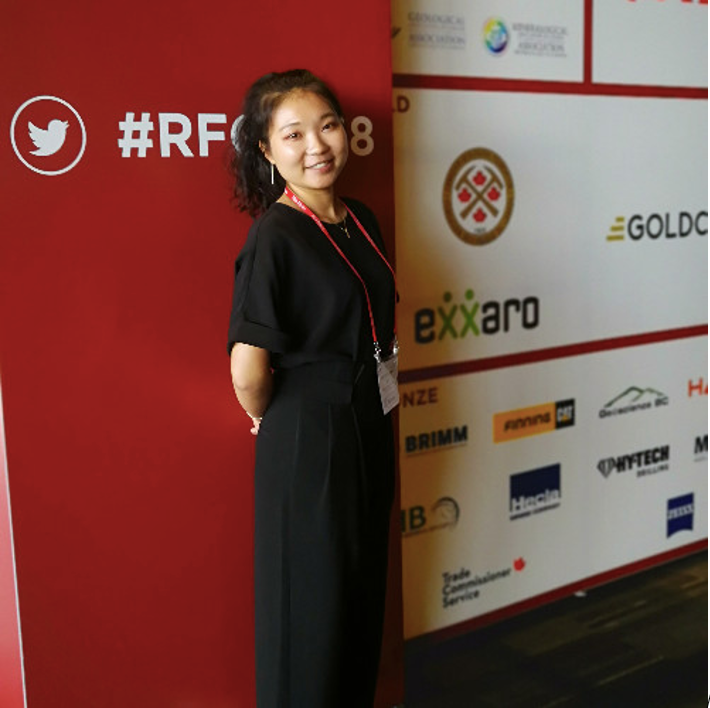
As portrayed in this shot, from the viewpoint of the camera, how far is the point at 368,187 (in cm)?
217

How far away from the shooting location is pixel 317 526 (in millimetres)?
1867

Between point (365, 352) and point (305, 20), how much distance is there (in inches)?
29.3

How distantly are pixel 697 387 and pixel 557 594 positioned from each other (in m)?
0.93

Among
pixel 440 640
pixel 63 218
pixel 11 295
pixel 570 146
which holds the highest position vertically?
pixel 570 146

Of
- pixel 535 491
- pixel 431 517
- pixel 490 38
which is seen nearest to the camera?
pixel 490 38

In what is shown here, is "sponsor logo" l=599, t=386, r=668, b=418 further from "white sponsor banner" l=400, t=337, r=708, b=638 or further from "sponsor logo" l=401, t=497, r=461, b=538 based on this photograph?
"sponsor logo" l=401, t=497, r=461, b=538

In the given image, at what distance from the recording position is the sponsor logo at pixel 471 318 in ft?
8.48

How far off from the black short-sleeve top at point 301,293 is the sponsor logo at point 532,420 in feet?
3.34

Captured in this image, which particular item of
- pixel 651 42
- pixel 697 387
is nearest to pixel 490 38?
pixel 651 42

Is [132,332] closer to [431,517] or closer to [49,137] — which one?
[49,137]

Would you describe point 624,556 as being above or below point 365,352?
below

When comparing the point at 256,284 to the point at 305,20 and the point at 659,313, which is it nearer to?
the point at 305,20

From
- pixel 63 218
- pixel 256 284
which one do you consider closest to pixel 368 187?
pixel 256 284

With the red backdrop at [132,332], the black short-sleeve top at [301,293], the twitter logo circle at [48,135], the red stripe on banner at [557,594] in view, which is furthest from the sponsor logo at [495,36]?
the red stripe on banner at [557,594]
